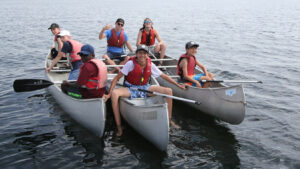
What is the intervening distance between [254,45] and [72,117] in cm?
1414

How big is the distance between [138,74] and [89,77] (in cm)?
104

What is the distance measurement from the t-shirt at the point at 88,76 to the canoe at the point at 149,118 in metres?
0.57

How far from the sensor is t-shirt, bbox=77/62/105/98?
5871mm

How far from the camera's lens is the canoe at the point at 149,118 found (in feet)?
17.3

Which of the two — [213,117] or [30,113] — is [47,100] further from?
[213,117]

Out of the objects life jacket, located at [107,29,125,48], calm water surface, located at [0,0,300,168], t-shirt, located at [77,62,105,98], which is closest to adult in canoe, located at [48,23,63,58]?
calm water surface, located at [0,0,300,168]

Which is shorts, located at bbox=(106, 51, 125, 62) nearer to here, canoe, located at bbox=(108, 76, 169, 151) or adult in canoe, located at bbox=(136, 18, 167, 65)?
adult in canoe, located at bbox=(136, 18, 167, 65)

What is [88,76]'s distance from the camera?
5.92m

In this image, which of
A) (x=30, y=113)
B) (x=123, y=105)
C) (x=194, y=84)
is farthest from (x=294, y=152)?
(x=30, y=113)

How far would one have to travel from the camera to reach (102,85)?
6.18 metres

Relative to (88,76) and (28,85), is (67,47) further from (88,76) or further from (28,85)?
(88,76)

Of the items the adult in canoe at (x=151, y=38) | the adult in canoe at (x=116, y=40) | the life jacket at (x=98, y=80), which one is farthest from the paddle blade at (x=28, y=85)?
the adult in canoe at (x=151, y=38)

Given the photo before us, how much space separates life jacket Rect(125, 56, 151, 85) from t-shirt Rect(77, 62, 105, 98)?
68cm

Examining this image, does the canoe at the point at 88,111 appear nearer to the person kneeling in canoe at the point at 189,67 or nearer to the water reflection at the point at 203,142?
the water reflection at the point at 203,142
